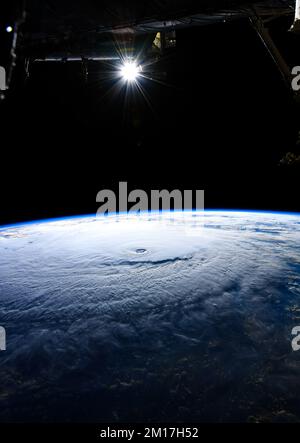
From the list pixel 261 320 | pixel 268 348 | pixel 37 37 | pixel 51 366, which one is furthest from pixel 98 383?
pixel 37 37

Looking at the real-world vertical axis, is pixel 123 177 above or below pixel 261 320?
above

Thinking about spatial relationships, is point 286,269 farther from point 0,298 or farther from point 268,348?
point 0,298

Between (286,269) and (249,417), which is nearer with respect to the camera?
(249,417)

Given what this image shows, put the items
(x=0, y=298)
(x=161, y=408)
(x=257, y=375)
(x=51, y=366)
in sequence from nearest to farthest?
(x=161, y=408)
(x=257, y=375)
(x=51, y=366)
(x=0, y=298)
